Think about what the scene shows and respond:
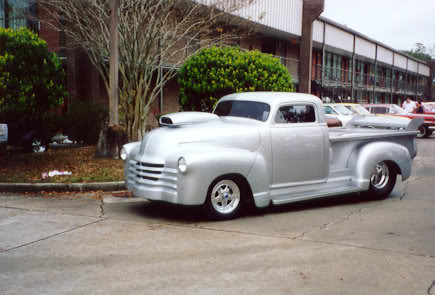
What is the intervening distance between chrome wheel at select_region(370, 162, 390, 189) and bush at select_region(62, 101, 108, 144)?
10.3 metres

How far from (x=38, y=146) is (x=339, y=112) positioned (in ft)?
47.3

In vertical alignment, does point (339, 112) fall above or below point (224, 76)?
below

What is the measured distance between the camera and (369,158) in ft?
27.7

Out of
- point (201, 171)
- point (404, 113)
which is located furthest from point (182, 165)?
point (404, 113)

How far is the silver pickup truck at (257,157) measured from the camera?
22.6ft

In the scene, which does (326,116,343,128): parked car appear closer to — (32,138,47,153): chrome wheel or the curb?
(32,138,47,153): chrome wheel

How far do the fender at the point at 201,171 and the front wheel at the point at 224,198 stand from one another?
17 centimetres

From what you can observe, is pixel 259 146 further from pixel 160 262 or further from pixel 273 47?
pixel 273 47

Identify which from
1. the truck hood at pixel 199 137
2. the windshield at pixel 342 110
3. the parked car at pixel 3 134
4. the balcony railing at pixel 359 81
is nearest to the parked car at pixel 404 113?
the windshield at pixel 342 110

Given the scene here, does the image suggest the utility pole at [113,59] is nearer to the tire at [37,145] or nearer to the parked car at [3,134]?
the tire at [37,145]

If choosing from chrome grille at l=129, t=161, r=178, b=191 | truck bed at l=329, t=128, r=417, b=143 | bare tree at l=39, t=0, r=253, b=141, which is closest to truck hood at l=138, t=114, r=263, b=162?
chrome grille at l=129, t=161, r=178, b=191

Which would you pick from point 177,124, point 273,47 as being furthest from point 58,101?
point 273,47

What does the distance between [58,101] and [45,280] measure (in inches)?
442

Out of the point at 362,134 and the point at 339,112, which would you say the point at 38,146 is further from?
the point at 339,112
